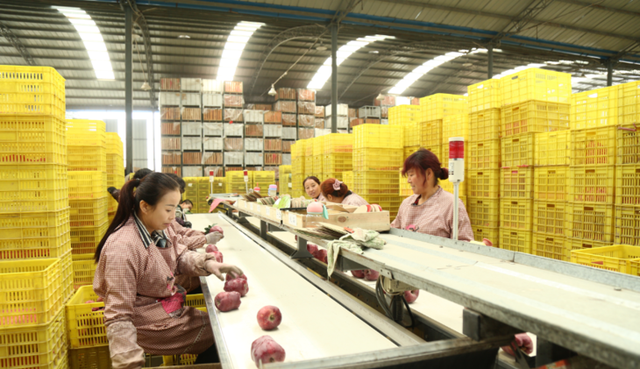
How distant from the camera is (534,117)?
5246 millimetres

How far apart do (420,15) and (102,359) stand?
11.9 m

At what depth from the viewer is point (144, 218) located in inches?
81.0

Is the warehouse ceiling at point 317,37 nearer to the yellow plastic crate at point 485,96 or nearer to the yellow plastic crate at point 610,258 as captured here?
the yellow plastic crate at point 485,96

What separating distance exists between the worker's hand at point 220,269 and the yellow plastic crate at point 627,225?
3.98 metres

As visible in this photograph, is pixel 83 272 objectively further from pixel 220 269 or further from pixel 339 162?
pixel 339 162

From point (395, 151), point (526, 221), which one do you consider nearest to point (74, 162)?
point (395, 151)

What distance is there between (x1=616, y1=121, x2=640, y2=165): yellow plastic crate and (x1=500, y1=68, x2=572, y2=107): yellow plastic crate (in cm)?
148

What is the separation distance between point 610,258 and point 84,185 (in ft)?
17.2

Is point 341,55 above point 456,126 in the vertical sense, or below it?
above

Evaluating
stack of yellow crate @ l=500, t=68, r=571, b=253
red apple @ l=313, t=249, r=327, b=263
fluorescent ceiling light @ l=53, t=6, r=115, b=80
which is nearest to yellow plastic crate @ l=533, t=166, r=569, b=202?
stack of yellow crate @ l=500, t=68, r=571, b=253

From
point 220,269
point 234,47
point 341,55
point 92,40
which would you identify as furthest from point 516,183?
point 92,40

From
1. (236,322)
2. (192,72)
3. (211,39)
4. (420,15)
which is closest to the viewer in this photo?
(236,322)

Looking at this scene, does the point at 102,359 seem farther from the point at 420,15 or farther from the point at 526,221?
the point at 420,15

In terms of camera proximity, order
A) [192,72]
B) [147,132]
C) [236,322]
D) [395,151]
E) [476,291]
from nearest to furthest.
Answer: [476,291] → [236,322] → [395,151] → [192,72] → [147,132]
